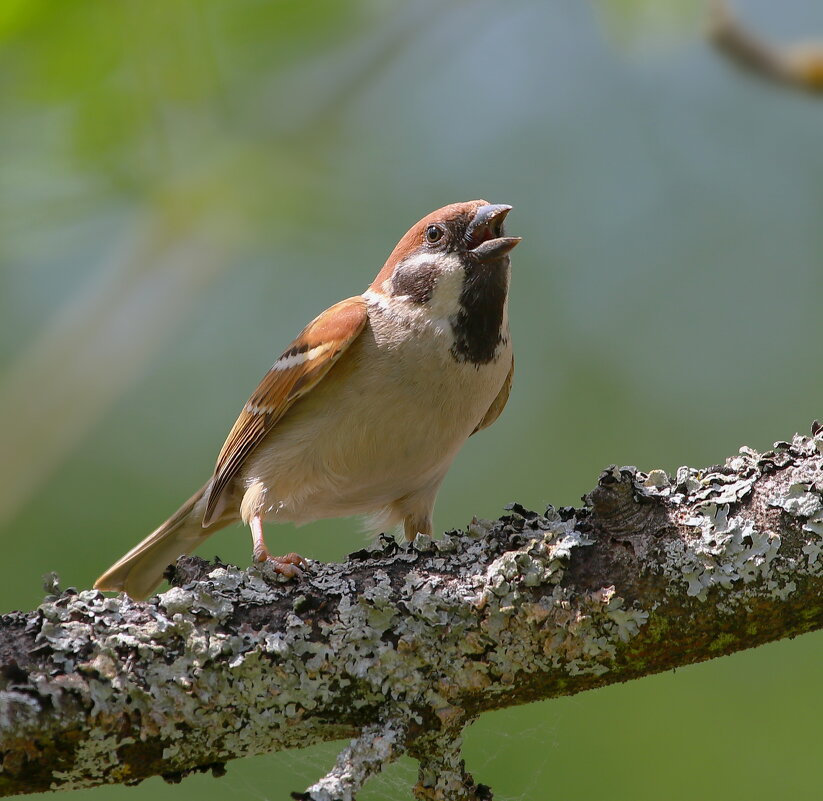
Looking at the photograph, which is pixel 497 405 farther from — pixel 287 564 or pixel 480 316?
pixel 287 564

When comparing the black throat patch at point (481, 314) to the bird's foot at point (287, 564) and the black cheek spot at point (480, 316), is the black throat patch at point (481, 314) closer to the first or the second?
the black cheek spot at point (480, 316)

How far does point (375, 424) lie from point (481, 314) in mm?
675

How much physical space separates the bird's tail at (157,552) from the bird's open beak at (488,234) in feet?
5.77

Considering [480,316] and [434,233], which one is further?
[434,233]

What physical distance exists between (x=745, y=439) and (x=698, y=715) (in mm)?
2269

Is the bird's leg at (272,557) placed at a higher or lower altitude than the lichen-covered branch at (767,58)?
lower

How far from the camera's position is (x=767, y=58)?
3781 millimetres

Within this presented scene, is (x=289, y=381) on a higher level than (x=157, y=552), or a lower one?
higher

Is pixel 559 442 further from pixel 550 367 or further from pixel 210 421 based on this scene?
pixel 210 421

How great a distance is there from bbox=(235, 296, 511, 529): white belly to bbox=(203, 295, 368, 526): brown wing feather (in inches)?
2.4

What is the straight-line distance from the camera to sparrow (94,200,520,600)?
413cm

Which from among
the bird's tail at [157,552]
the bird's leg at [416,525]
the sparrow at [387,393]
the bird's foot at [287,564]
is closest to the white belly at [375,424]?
the sparrow at [387,393]

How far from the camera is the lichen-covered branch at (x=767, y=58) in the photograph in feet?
12.3

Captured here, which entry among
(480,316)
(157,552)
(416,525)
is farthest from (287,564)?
(157,552)
